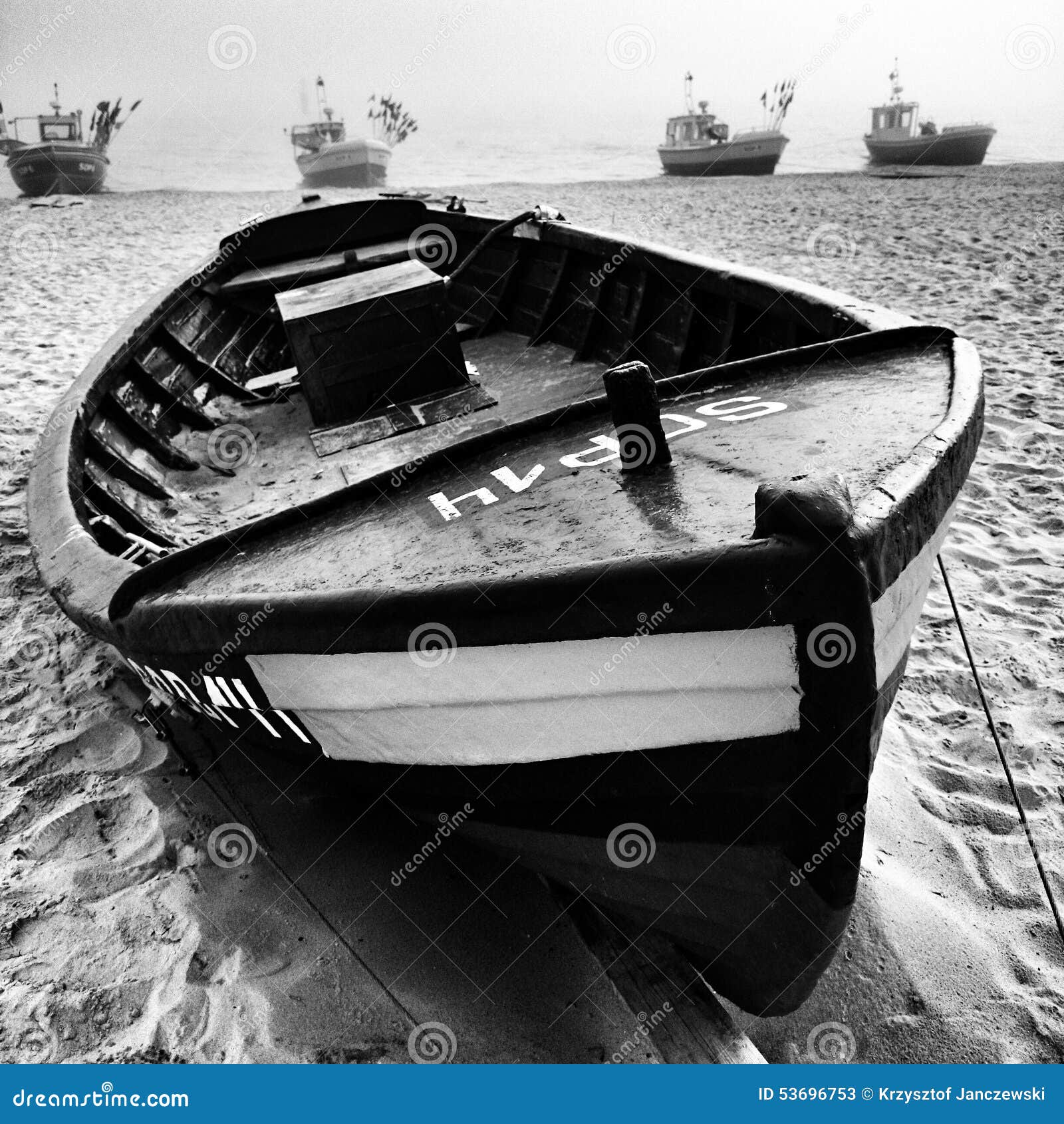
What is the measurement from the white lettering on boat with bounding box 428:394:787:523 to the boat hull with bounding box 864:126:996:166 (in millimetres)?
29755

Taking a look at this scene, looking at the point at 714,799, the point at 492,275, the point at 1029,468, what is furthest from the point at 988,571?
the point at 492,275

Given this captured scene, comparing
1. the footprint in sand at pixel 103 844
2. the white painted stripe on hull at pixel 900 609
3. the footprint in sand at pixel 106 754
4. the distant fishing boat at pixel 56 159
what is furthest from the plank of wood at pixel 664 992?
the distant fishing boat at pixel 56 159

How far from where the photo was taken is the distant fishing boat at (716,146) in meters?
27.0

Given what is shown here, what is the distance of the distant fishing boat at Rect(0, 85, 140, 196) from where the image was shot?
24.9m

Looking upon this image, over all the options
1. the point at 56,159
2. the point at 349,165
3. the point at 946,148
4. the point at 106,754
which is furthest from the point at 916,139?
the point at 106,754

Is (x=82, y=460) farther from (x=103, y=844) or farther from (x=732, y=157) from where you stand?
(x=732, y=157)

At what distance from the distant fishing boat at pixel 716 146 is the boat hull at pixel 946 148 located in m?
3.86

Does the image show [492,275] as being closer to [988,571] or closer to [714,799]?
A: [988,571]

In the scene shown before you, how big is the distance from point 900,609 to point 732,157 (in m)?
29.9

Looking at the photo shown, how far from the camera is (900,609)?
1790 mm

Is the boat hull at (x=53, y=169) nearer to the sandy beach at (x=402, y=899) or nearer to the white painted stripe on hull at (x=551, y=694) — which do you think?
the sandy beach at (x=402, y=899)

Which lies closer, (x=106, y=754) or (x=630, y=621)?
(x=630, y=621)

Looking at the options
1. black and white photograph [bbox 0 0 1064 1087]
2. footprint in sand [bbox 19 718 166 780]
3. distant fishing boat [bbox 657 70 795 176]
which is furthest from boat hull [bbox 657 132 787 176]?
footprint in sand [bbox 19 718 166 780]

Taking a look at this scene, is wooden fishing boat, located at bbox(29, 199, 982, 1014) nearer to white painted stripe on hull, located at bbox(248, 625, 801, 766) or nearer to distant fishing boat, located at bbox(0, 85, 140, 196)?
white painted stripe on hull, located at bbox(248, 625, 801, 766)
